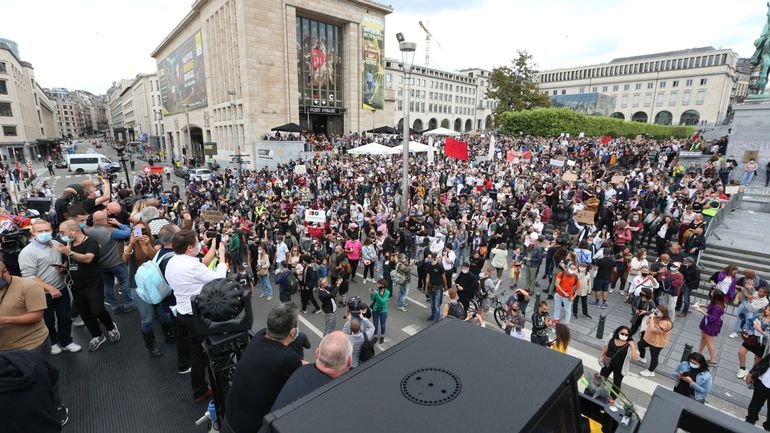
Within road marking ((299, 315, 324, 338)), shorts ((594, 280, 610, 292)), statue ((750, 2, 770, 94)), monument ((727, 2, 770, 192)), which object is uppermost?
statue ((750, 2, 770, 94))

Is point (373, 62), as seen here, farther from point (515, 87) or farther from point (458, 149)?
point (458, 149)

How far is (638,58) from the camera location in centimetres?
8888

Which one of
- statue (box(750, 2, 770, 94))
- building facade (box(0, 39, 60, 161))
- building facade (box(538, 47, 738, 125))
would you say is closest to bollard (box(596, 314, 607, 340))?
statue (box(750, 2, 770, 94))

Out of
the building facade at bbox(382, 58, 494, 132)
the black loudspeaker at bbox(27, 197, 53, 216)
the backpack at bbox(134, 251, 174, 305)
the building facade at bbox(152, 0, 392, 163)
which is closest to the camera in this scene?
the backpack at bbox(134, 251, 174, 305)

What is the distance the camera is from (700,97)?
247 ft

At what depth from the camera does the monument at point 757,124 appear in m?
19.0

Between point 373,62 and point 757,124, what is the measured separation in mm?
35371

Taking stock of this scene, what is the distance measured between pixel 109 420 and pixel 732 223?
20.8 meters

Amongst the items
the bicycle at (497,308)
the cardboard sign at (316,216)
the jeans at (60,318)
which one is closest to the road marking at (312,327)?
the bicycle at (497,308)

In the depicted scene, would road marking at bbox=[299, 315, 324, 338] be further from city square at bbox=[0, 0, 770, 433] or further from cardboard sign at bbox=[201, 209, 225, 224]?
cardboard sign at bbox=[201, 209, 225, 224]

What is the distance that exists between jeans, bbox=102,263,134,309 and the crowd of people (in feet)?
0.10

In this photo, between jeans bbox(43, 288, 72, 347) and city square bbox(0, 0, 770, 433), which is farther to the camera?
jeans bbox(43, 288, 72, 347)

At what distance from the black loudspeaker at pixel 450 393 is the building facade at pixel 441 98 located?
77.3m

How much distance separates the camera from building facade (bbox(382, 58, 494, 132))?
3302 inches
